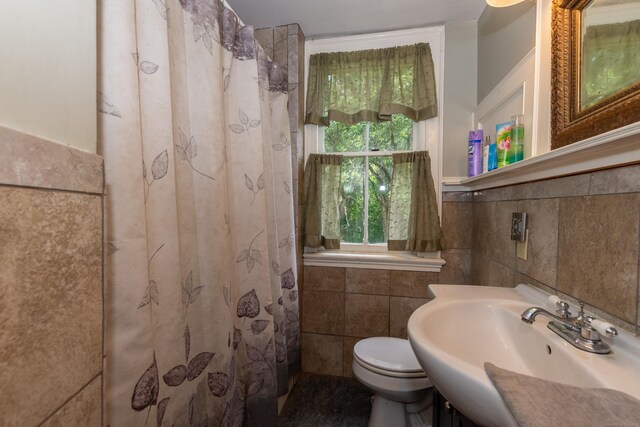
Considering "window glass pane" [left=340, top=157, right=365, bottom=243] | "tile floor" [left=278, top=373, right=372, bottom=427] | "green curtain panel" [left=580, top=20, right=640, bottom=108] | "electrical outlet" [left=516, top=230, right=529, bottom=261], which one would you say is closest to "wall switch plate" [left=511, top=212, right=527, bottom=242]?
"electrical outlet" [left=516, top=230, right=529, bottom=261]

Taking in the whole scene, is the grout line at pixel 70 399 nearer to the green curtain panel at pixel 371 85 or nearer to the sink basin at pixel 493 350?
the sink basin at pixel 493 350

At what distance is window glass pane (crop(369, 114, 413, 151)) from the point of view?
185 centimetres

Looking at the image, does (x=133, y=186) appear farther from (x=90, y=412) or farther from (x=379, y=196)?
(x=379, y=196)

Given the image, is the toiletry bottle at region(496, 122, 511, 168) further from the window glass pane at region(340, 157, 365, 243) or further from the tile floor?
the tile floor

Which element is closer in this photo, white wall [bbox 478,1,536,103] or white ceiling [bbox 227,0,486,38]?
white wall [bbox 478,1,536,103]

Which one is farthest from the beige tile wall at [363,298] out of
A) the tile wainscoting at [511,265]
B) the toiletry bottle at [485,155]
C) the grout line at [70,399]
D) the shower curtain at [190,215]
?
the grout line at [70,399]

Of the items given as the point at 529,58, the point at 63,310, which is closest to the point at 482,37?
the point at 529,58

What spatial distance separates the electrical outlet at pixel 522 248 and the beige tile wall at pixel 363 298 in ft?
1.97

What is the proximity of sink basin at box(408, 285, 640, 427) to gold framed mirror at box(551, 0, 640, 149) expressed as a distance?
524 mm

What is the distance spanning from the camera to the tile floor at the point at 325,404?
1.52m

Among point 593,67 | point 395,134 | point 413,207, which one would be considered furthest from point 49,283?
point 395,134

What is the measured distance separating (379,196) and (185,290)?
4.53 ft

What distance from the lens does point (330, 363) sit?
1.84 meters

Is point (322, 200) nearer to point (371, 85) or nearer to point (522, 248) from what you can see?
point (371, 85)
